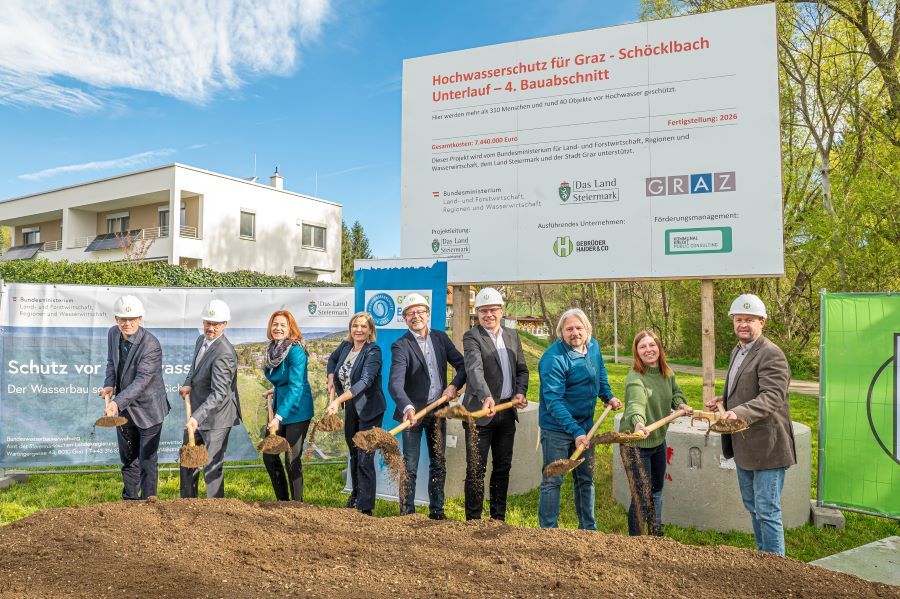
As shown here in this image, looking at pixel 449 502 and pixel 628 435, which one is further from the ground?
pixel 628 435

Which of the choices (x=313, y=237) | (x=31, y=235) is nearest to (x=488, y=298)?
(x=313, y=237)

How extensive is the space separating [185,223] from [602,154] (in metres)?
22.2

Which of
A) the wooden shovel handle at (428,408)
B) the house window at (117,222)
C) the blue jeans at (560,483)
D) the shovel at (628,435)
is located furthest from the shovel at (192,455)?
the house window at (117,222)

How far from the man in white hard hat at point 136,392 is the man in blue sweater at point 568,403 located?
9.52 ft

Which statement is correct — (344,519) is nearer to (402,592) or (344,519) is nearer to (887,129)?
(402,592)

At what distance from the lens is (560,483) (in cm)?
390

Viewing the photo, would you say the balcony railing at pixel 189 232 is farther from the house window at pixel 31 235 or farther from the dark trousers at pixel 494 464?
the dark trousers at pixel 494 464

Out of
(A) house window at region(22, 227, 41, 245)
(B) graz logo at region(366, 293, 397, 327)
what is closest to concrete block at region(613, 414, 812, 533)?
(B) graz logo at region(366, 293, 397, 327)

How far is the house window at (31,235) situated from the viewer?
30391 millimetres

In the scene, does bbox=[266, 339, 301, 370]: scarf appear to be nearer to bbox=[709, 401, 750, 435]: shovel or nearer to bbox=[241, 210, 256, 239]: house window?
bbox=[709, 401, 750, 435]: shovel

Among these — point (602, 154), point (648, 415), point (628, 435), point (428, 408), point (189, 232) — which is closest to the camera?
point (628, 435)

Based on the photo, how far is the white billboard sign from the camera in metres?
5.17

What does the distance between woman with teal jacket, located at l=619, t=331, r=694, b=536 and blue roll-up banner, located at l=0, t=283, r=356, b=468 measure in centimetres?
319

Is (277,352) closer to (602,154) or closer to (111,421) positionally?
(111,421)
